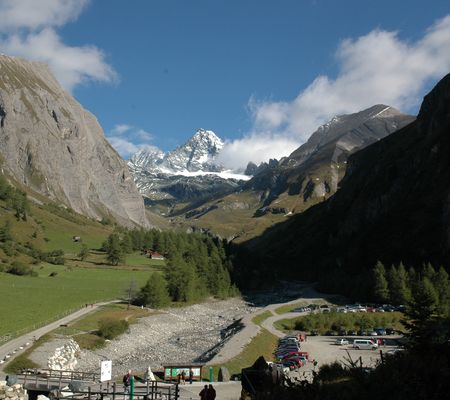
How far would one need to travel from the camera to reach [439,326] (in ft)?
79.9

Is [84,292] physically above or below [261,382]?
above

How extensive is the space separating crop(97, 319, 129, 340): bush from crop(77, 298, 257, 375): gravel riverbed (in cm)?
129

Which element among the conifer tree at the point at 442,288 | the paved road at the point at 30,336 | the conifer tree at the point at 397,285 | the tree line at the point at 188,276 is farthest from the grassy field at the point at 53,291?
the conifer tree at the point at 442,288

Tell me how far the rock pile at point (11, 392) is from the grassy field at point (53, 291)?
42.6 m

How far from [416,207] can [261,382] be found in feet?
600

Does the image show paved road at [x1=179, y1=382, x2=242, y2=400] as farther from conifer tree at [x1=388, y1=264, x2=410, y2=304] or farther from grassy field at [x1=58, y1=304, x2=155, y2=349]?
conifer tree at [x1=388, y1=264, x2=410, y2=304]

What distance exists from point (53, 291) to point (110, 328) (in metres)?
42.8

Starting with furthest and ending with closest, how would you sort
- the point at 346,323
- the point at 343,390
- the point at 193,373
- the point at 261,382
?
1. the point at 346,323
2. the point at 193,373
3. the point at 261,382
4. the point at 343,390

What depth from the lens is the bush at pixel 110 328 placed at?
80875 mm

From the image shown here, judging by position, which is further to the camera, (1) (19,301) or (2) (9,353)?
(1) (19,301)

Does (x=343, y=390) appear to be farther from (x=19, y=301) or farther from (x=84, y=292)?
(x=84, y=292)

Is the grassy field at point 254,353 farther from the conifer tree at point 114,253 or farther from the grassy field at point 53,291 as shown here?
the conifer tree at point 114,253

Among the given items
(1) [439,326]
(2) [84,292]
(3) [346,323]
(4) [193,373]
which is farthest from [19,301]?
(1) [439,326]

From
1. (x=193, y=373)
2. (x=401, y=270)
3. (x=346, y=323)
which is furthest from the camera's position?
(x=401, y=270)
